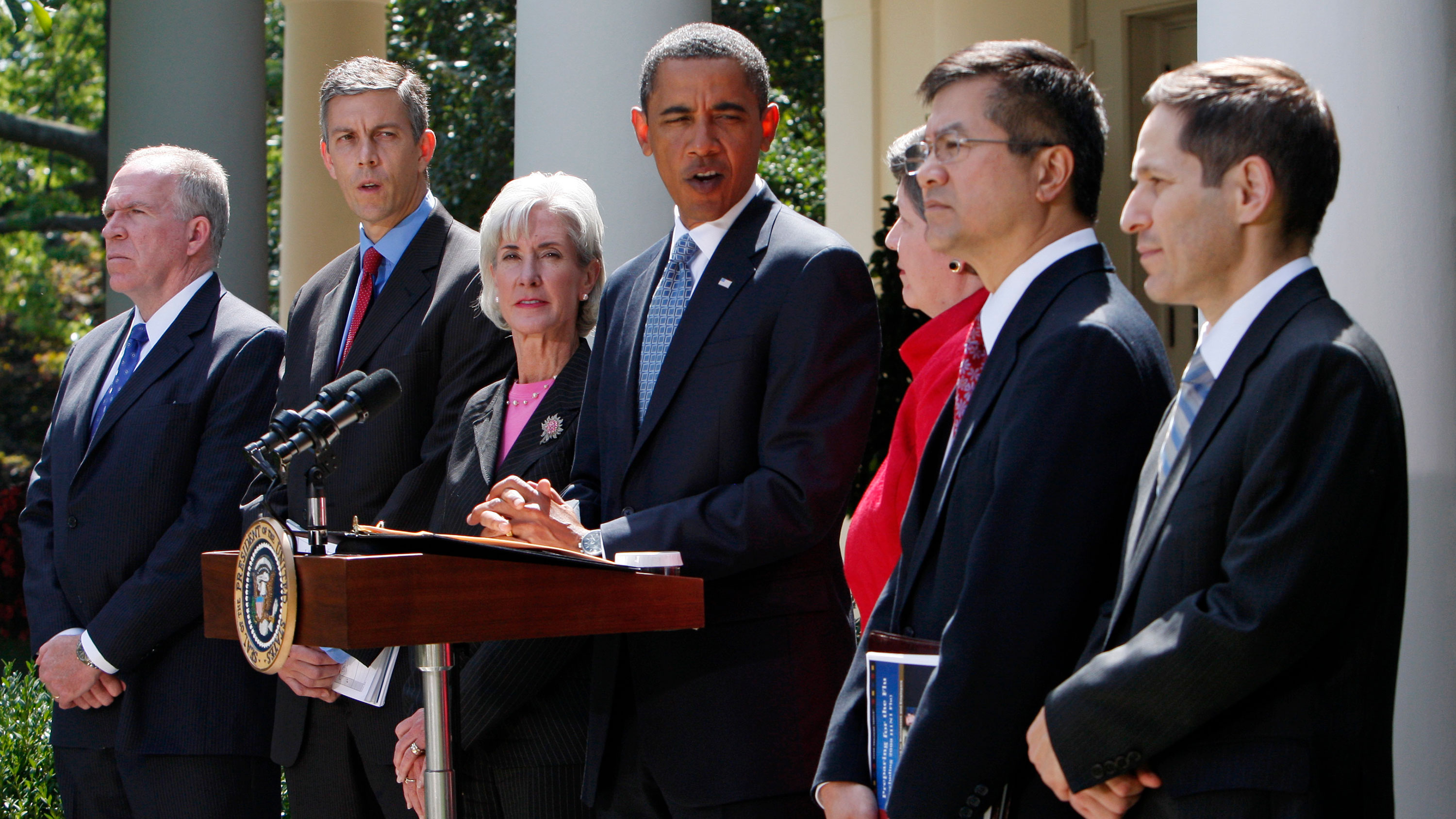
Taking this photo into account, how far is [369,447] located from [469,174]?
50.5 feet

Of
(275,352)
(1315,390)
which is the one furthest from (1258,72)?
(275,352)

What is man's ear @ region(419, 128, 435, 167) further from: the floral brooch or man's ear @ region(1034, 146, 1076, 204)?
man's ear @ region(1034, 146, 1076, 204)

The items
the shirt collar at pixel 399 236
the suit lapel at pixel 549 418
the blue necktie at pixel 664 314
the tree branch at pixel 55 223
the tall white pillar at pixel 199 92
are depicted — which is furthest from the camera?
the tree branch at pixel 55 223

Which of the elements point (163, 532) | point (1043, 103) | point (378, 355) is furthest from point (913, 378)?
point (163, 532)

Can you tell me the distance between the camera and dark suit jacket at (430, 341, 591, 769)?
3.87 metres

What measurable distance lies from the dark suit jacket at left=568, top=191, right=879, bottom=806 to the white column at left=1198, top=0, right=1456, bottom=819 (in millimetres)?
1233

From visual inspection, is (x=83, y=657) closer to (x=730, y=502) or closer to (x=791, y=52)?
(x=730, y=502)

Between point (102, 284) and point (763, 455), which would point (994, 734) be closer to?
point (763, 455)

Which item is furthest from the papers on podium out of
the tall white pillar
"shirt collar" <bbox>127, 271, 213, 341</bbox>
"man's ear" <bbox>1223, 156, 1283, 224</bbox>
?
the tall white pillar

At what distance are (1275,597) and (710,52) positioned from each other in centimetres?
225

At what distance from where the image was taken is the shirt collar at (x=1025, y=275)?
2809 millimetres

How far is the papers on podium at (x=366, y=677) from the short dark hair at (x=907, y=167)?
1.99 metres

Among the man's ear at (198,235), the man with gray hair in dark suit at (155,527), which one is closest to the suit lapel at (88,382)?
the man with gray hair in dark suit at (155,527)

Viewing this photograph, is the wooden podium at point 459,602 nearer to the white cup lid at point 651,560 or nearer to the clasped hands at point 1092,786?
the white cup lid at point 651,560
